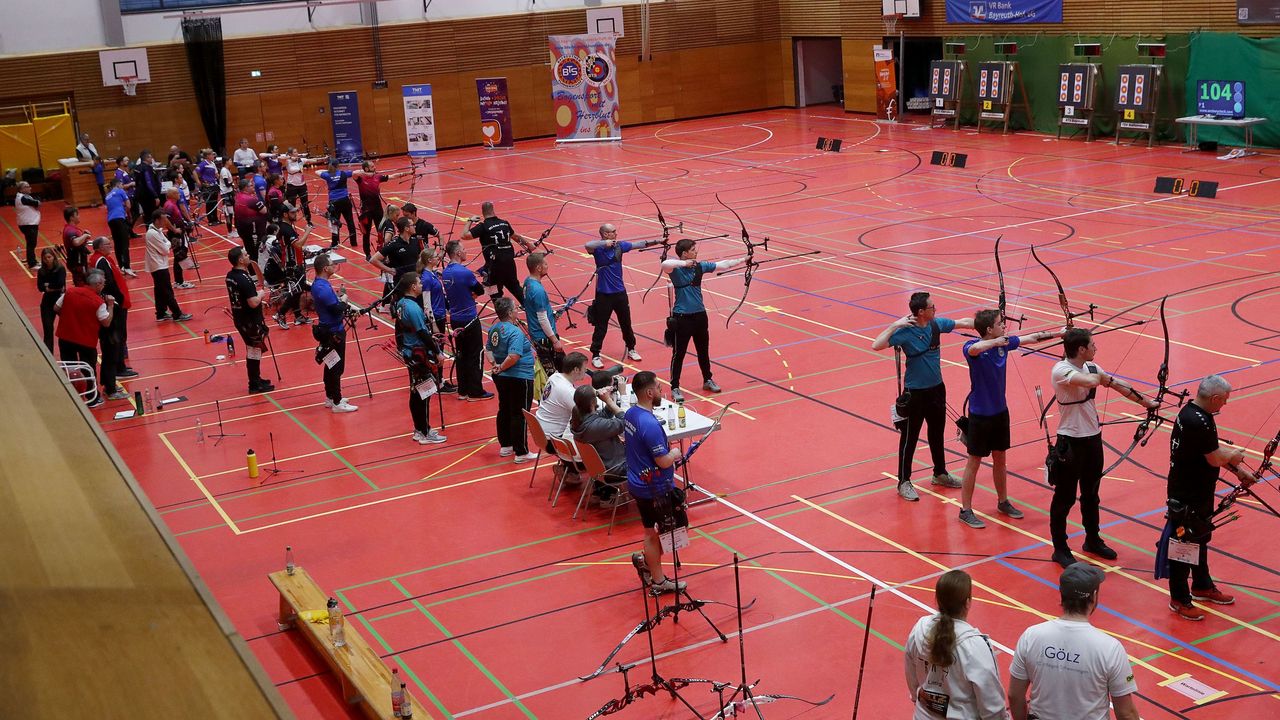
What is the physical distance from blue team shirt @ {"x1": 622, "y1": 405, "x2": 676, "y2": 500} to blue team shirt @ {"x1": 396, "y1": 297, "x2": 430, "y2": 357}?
14.1ft

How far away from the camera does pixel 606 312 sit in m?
14.3

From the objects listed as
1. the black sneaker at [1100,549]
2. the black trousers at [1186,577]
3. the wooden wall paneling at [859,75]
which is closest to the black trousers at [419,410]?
the black sneaker at [1100,549]

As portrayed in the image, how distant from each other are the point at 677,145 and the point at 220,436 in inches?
968

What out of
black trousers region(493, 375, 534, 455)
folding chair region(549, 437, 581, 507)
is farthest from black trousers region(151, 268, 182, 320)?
folding chair region(549, 437, 581, 507)

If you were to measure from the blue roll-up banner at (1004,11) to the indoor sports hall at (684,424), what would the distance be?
15 centimetres

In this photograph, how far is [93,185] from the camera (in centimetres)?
3344

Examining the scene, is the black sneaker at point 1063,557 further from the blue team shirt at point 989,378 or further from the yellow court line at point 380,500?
the yellow court line at point 380,500

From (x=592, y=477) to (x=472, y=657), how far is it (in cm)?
253

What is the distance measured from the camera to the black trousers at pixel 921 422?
9.86m

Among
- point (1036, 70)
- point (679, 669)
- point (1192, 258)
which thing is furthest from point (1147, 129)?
point (679, 669)

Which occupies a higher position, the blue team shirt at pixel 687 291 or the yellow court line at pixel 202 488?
the blue team shirt at pixel 687 291

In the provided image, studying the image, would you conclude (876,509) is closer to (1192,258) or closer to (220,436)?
(220,436)

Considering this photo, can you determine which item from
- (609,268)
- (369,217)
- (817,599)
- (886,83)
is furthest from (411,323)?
(886,83)

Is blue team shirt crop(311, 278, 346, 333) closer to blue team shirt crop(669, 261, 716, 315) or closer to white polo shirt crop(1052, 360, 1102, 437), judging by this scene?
blue team shirt crop(669, 261, 716, 315)
